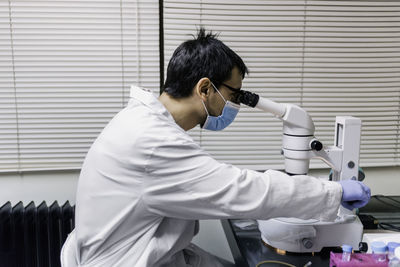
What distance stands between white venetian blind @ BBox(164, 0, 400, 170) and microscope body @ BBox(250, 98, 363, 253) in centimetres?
69

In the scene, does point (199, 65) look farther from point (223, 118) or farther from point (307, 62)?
point (307, 62)

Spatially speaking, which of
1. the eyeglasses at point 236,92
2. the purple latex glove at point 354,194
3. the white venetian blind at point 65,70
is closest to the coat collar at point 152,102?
the eyeglasses at point 236,92

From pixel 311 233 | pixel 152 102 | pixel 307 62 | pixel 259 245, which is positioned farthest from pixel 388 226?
pixel 152 102

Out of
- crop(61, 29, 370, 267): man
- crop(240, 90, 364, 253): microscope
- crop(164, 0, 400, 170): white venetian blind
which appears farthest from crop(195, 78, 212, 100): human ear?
crop(164, 0, 400, 170): white venetian blind

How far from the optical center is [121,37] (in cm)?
175

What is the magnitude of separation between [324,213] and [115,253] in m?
0.63

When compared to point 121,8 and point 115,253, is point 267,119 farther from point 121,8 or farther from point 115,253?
point 115,253

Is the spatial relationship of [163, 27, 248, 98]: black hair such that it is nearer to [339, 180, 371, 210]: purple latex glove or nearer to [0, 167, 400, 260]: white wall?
[339, 180, 371, 210]: purple latex glove

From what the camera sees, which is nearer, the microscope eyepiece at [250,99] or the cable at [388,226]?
the microscope eyepiece at [250,99]

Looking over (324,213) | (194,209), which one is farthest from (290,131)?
(194,209)

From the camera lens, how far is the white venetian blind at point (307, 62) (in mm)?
1787

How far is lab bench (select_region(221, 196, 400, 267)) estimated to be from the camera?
44.8 inches

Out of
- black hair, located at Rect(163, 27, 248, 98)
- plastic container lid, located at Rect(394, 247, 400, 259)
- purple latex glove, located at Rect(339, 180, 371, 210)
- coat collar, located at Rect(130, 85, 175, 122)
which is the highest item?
black hair, located at Rect(163, 27, 248, 98)

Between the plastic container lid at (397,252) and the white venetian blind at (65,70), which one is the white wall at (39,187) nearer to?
the white venetian blind at (65,70)
